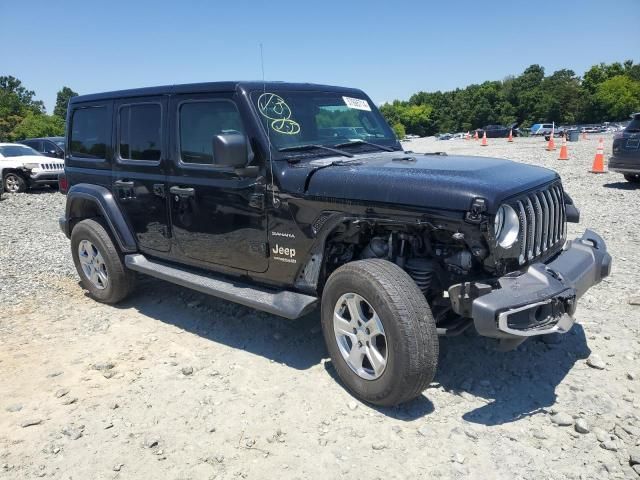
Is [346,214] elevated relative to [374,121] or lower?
lower

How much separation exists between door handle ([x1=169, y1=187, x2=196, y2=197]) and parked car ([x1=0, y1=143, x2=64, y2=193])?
1163 cm

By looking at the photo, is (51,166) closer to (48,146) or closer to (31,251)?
(48,146)

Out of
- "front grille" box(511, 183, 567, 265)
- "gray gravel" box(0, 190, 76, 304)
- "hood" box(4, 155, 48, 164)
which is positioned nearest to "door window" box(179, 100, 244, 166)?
"front grille" box(511, 183, 567, 265)

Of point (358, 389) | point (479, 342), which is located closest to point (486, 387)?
point (479, 342)

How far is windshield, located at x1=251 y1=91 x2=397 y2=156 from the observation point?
391 centimetres

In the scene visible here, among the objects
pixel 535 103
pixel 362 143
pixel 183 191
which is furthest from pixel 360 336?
pixel 535 103

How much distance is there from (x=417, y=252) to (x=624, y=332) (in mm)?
2038

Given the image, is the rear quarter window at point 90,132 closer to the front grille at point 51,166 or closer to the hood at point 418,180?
the hood at point 418,180

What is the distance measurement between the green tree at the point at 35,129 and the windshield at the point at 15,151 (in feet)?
141

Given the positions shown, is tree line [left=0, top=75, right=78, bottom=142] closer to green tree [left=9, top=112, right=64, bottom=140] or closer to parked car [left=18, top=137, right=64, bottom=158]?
green tree [left=9, top=112, right=64, bottom=140]

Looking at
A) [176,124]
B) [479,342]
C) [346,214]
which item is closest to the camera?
[346,214]

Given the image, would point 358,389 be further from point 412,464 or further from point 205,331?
point 205,331

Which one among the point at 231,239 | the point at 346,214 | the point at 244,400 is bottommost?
the point at 244,400

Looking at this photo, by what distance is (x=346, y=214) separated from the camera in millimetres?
3348
